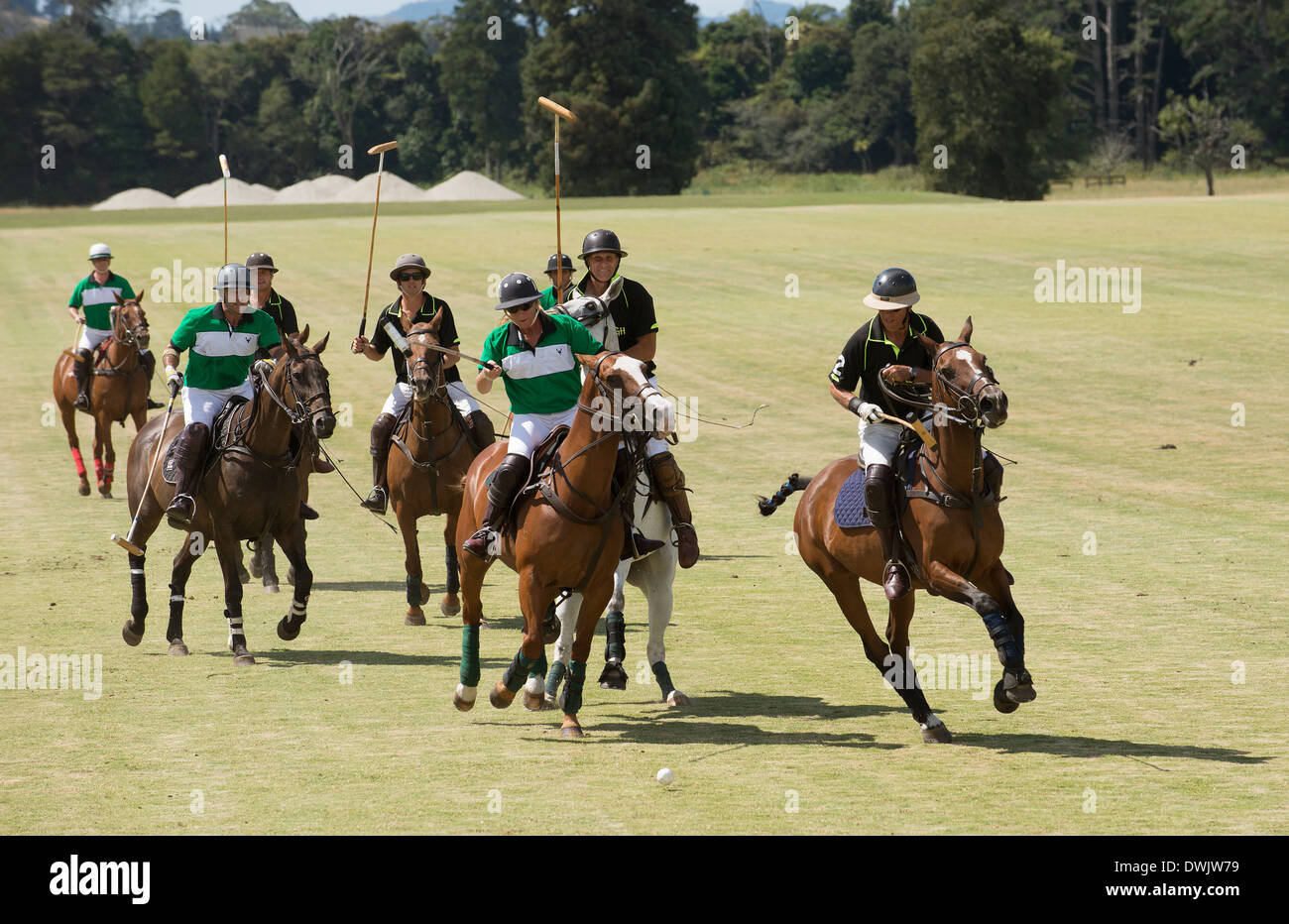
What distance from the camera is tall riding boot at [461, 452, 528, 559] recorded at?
34.7ft

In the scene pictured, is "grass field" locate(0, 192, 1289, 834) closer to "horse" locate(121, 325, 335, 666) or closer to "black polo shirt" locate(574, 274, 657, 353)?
"horse" locate(121, 325, 335, 666)

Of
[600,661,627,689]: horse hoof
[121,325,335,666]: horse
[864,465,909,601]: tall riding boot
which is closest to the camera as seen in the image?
[864,465,909,601]: tall riding boot

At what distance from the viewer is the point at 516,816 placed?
8820 millimetres

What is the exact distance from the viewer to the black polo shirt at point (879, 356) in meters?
10.8

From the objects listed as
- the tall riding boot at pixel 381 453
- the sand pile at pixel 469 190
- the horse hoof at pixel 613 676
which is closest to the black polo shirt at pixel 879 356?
the horse hoof at pixel 613 676

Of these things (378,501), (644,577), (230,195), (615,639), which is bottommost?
(615,639)

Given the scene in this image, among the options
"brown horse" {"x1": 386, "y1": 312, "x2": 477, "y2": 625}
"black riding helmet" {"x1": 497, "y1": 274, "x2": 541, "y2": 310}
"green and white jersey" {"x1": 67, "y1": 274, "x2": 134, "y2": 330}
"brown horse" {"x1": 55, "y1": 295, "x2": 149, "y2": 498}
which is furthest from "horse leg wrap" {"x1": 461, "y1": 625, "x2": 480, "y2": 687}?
"green and white jersey" {"x1": 67, "y1": 274, "x2": 134, "y2": 330}

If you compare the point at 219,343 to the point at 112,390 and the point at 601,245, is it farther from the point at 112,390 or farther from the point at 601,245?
the point at 112,390

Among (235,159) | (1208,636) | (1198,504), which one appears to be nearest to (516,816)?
(1208,636)

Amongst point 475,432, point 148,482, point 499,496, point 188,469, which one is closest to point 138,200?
point 148,482

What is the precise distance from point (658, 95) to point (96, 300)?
71763 mm

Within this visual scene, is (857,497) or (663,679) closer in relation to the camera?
(857,497)

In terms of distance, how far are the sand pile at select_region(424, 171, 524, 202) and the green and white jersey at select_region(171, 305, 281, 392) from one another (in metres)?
83.6

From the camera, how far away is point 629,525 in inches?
427
